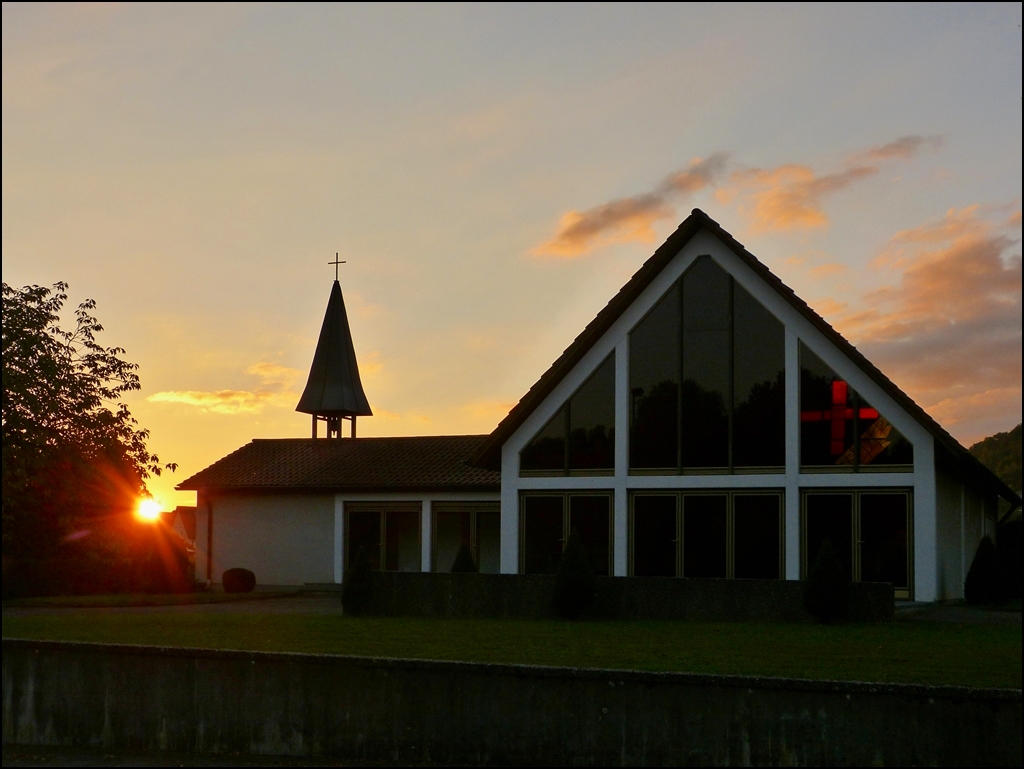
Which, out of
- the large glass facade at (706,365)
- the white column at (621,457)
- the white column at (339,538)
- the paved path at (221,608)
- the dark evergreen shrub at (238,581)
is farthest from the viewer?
the dark evergreen shrub at (238,581)

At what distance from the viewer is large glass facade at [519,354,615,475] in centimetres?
2656

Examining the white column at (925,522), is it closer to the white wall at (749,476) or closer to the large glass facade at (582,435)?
the white wall at (749,476)

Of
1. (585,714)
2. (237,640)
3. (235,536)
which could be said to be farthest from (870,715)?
(235,536)

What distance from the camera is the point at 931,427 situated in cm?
2336

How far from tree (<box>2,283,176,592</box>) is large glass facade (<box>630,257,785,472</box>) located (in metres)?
10.4

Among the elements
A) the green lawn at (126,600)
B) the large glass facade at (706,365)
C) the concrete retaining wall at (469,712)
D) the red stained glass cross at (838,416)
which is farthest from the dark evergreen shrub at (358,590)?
the concrete retaining wall at (469,712)

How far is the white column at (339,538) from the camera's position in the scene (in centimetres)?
3544

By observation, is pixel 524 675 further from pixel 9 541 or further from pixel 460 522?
pixel 460 522

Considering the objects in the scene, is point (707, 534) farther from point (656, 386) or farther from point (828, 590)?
point (828, 590)

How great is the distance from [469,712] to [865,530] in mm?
15107

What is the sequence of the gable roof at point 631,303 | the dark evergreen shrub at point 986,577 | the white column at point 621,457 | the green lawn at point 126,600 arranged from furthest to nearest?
the green lawn at point 126,600 < the white column at point 621,457 < the dark evergreen shrub at point 986,577 < the gable roof at point 631,303

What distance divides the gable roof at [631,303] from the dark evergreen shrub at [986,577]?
5.33 feet

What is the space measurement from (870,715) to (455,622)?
11.4m

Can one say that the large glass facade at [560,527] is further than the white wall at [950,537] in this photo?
Yes
